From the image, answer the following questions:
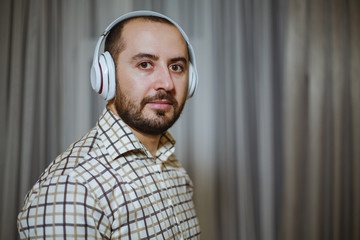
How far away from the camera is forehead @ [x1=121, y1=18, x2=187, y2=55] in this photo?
0.91 metres

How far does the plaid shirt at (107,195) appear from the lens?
27.8 inches

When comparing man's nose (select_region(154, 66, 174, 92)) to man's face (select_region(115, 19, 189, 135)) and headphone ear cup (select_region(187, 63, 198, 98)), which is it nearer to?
man's face (select_region(115, 19, 189, 135))

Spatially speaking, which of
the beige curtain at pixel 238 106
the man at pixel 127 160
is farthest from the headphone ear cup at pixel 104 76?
the beige curtain at pixel 238 106

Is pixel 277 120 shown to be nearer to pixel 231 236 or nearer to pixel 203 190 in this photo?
pixel 203 190

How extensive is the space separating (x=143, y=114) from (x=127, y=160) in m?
0.14

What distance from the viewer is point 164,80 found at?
2.97ft

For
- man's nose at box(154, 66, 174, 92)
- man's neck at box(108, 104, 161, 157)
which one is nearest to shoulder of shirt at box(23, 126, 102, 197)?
man's neck at box(108, 104, 161, 157)

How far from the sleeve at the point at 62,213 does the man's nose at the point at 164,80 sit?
0.35 m

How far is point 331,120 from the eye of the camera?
1987 millimetres

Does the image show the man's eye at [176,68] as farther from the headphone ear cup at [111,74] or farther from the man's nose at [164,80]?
the headphone ear cup at [111,74]

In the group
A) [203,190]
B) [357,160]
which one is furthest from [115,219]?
[357,160]

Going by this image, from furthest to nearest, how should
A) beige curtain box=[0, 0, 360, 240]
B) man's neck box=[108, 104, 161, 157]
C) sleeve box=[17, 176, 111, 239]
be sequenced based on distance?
beige curtain box=[0, 0, 360, 240] < man's neck box=[108, 104, 161, 157] < sleeve box=[17, 176, 111, 239]

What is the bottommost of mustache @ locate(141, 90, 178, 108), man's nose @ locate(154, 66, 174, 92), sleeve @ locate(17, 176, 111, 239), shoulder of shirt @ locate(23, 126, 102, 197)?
sleeve @ locate(17, 176, 111, 239)

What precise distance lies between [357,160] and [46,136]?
1.93 m
